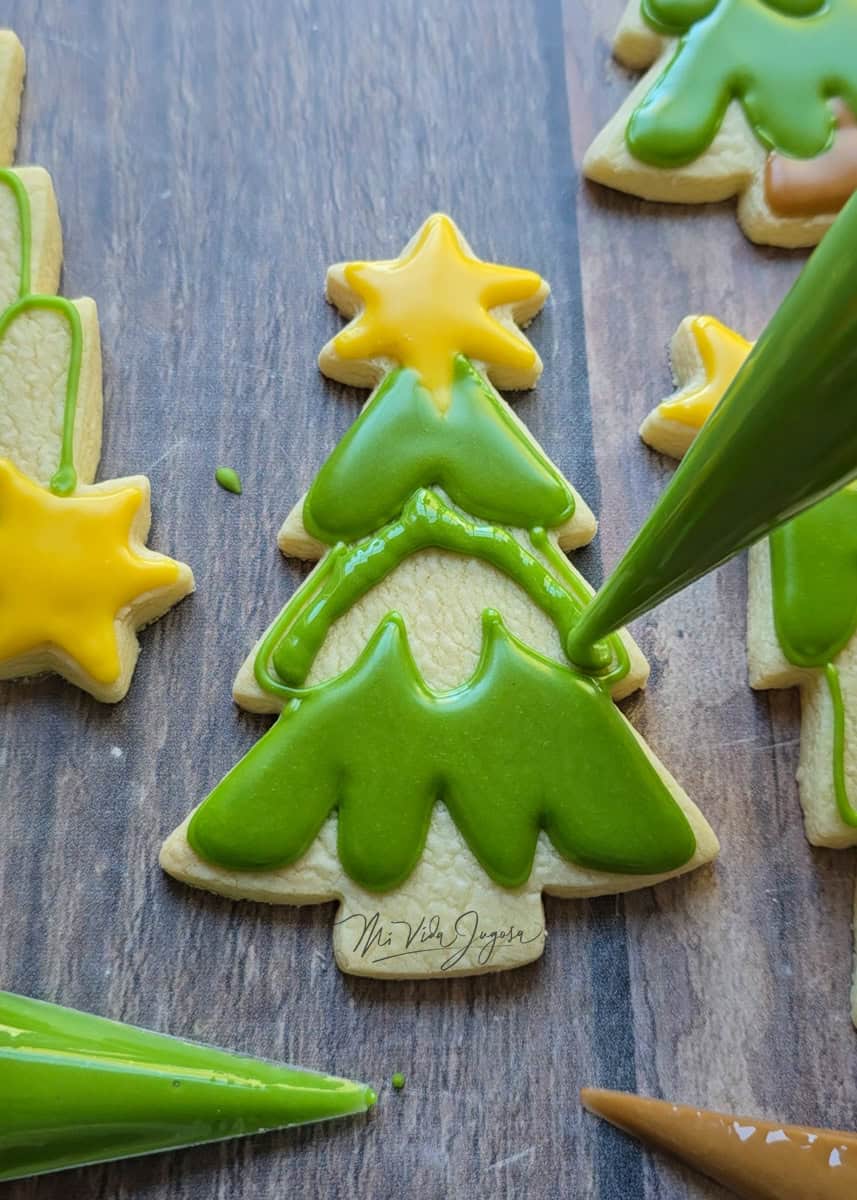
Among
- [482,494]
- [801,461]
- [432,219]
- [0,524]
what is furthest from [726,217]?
[0,524]

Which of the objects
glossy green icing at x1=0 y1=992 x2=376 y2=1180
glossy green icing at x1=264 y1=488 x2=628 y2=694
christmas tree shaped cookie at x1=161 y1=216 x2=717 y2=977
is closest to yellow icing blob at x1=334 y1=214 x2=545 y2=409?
christmas tree shaped cookie at x1=161 y1=216 x2=717 y2=977

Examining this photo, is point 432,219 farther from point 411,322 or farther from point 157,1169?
point 157,1169

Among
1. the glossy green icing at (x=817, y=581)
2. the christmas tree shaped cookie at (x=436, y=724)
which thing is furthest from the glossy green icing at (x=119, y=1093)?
the glossy green icing at (x=817, y=581)

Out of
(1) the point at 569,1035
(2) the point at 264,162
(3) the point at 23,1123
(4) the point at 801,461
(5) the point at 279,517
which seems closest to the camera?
(4) the point at 801,461

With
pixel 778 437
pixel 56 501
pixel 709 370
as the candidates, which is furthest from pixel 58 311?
pixel 778 437

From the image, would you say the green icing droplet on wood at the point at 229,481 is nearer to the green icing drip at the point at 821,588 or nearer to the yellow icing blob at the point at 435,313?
the yellow icing blob at the point at 435,313

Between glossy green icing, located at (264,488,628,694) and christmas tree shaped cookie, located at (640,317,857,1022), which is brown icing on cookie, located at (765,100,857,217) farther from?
glossy green icing, located at (264,488,628,694)

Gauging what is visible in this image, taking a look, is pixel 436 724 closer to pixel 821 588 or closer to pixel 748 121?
Answer: pixel 821 588
